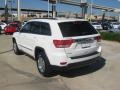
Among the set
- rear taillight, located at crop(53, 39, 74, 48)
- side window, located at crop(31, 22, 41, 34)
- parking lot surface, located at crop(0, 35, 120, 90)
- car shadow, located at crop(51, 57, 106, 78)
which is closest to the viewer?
parking lot surface, located at crop(0, 35, 120, 90)

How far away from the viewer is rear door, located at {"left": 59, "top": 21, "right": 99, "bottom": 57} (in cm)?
738

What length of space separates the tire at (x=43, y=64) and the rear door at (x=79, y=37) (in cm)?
81

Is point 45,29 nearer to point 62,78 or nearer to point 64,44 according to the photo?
point 64,44

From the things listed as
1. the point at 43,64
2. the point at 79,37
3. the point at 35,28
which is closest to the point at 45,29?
the point at 35,28

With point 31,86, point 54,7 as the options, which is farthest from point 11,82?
point 54,7

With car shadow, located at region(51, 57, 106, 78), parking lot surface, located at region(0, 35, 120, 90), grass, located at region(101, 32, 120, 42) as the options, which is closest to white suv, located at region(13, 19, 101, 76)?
parking lot surface, located at region(0, 35, 120, 90)

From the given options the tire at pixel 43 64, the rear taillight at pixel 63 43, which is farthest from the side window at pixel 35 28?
the rear taillight at pixel 63 43

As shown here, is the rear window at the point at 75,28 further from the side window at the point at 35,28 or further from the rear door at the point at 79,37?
the side window at the point at 35,28

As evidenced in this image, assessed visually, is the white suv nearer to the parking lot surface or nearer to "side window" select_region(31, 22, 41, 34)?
"side window" select_region(31, 22, 41, 34)

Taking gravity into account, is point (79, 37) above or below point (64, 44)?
above

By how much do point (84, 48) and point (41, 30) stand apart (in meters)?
1.61

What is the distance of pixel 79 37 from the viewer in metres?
7.48

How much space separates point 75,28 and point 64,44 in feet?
2.55

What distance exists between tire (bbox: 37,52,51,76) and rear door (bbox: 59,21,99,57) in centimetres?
81
